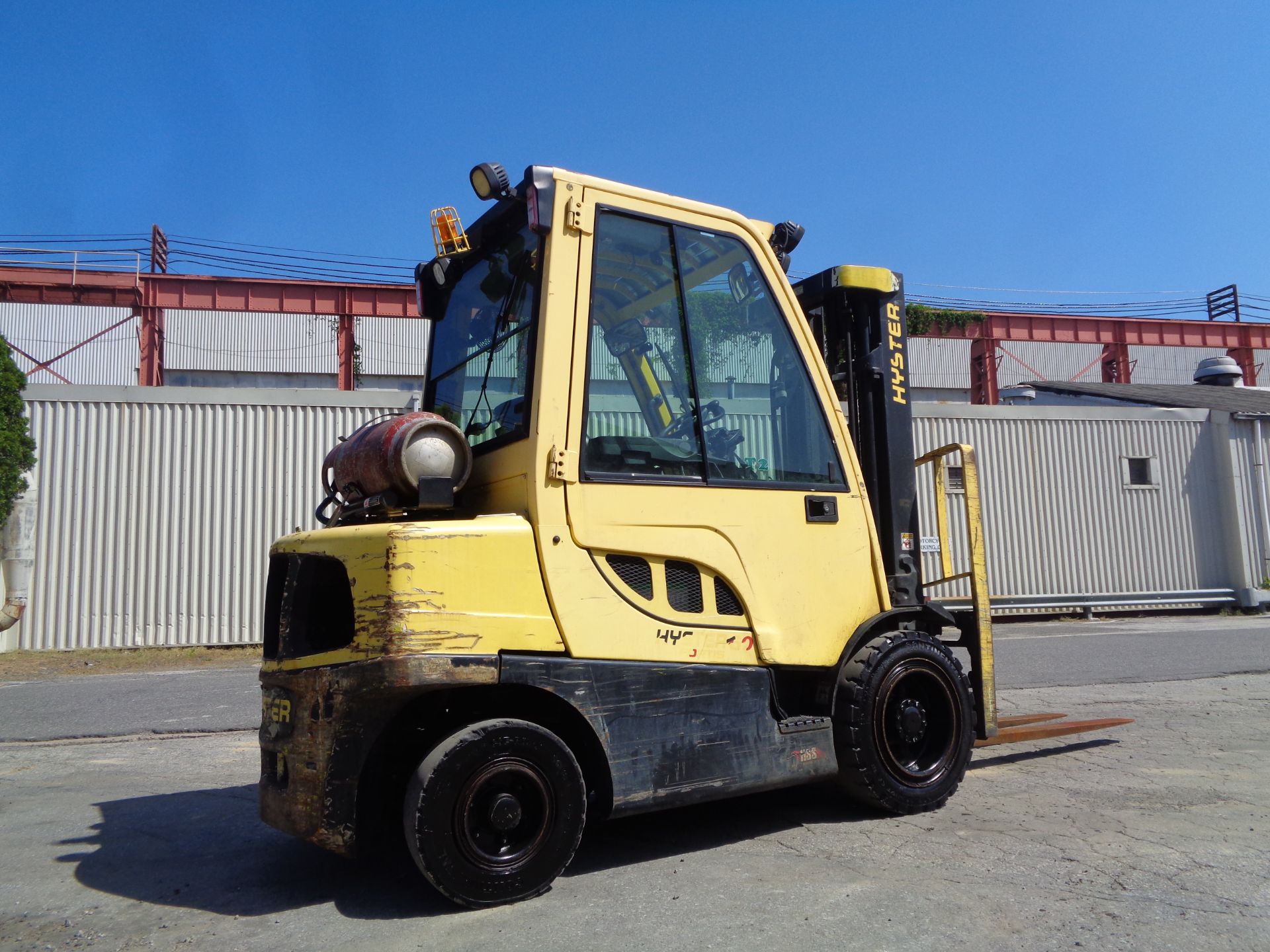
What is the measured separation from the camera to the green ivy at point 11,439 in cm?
1325

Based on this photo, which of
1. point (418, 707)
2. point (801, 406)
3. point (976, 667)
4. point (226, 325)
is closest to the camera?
point (418, 707)

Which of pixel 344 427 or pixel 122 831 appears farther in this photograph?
pixel 344 427

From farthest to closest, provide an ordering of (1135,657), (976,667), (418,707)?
(1135,657)
(976,667)
(418,707)

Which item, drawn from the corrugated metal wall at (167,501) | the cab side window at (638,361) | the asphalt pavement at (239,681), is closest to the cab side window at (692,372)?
the cab side window at (638,361)

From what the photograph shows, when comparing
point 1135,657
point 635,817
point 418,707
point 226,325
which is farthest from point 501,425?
point 226,325

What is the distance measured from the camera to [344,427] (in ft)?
49.7

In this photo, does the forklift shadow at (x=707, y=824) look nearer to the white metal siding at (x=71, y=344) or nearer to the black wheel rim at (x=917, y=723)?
the black wheel rim at (x=917, y=723)

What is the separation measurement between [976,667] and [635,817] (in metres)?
1.95

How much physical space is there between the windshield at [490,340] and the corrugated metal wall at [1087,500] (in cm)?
1379

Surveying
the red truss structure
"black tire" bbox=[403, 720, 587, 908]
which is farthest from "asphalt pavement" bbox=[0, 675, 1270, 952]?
the red truss structure

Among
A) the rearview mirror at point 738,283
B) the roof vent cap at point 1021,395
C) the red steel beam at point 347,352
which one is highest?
the red steel beam at point 347,352

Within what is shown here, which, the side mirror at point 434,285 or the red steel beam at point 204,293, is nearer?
the side mirror at point 434,285

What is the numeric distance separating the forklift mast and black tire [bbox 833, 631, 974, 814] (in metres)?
0.41

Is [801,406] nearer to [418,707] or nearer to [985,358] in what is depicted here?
[418,707]
